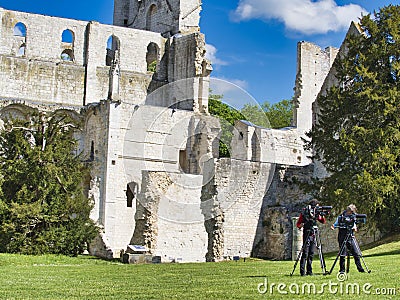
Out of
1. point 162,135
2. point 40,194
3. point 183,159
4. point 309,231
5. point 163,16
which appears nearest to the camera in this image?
point 309,231

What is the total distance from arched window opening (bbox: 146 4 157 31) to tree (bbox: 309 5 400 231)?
20.1 m

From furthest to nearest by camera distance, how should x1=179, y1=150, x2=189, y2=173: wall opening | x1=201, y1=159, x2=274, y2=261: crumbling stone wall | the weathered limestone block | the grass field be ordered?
x1=179, y1=150, x2=189, y2=173: wall opening < the weathered limestone block < x1=201, y1=159, x2=274, y2=261: crumbling stone wall < the grass field

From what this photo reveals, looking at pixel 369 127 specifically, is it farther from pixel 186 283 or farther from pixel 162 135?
pixel 186 283

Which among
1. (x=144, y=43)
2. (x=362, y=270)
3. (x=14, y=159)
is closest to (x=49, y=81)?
(x=144, y=43)

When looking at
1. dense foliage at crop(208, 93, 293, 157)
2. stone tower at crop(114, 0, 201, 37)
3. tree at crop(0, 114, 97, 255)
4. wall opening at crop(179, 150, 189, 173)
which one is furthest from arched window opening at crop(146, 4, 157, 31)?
tree at crop(0, 114, 97, 255)

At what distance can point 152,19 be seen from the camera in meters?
43.0

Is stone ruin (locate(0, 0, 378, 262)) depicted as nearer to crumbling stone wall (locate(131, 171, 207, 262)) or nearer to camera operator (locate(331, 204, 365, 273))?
crumbling stone wall (locate(131, 171, 207, 262))

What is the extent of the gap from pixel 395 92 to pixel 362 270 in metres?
10.9

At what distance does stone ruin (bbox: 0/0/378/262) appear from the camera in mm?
26031

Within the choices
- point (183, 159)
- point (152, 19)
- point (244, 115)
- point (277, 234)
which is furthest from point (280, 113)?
Answer: point (277, 234)

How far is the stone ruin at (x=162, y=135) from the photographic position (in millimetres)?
26031

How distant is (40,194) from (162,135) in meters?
9.89

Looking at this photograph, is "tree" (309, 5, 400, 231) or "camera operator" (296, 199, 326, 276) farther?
"tree" (309, 5, 400, 231)

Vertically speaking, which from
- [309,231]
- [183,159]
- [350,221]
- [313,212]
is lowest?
[309,231]
